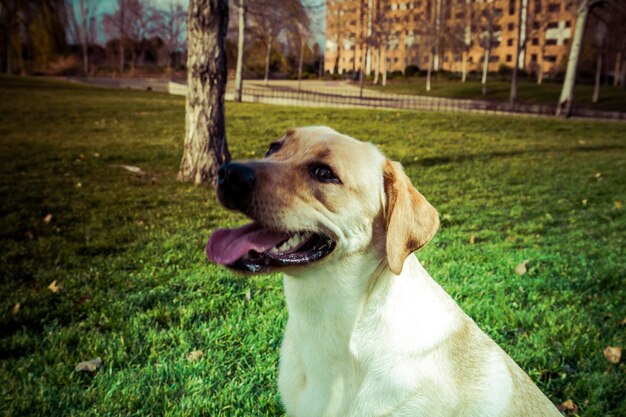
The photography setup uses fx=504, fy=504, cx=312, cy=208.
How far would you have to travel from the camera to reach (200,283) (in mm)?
4750

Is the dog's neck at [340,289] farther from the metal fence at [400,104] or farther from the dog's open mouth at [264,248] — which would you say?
the metal fence at [400,104]

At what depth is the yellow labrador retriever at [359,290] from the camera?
220cm

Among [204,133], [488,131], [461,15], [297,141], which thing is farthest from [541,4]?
[297,141]

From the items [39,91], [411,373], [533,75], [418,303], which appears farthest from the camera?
[533,75]

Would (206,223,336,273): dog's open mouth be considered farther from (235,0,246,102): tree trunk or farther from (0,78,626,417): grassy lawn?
(235,0,246,102): tree trunk

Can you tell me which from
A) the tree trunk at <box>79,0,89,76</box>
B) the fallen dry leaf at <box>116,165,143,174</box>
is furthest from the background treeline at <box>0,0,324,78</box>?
the fallen dry leaf at <box>116,165,143,174</box>

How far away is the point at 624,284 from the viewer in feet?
16.3

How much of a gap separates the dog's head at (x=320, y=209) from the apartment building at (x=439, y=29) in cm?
2509

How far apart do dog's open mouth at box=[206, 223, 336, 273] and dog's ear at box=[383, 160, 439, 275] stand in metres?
0.29

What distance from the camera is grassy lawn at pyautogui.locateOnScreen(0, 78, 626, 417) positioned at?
128 inches

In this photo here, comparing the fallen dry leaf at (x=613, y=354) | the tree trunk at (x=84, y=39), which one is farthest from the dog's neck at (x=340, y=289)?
the tree trunk at (x=84, y=39)

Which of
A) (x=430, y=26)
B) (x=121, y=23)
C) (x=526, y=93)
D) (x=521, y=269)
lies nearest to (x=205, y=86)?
(x=521, y=269)

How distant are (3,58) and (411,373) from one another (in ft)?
181

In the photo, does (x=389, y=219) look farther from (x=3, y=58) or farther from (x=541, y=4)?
(x=3, y=58)
